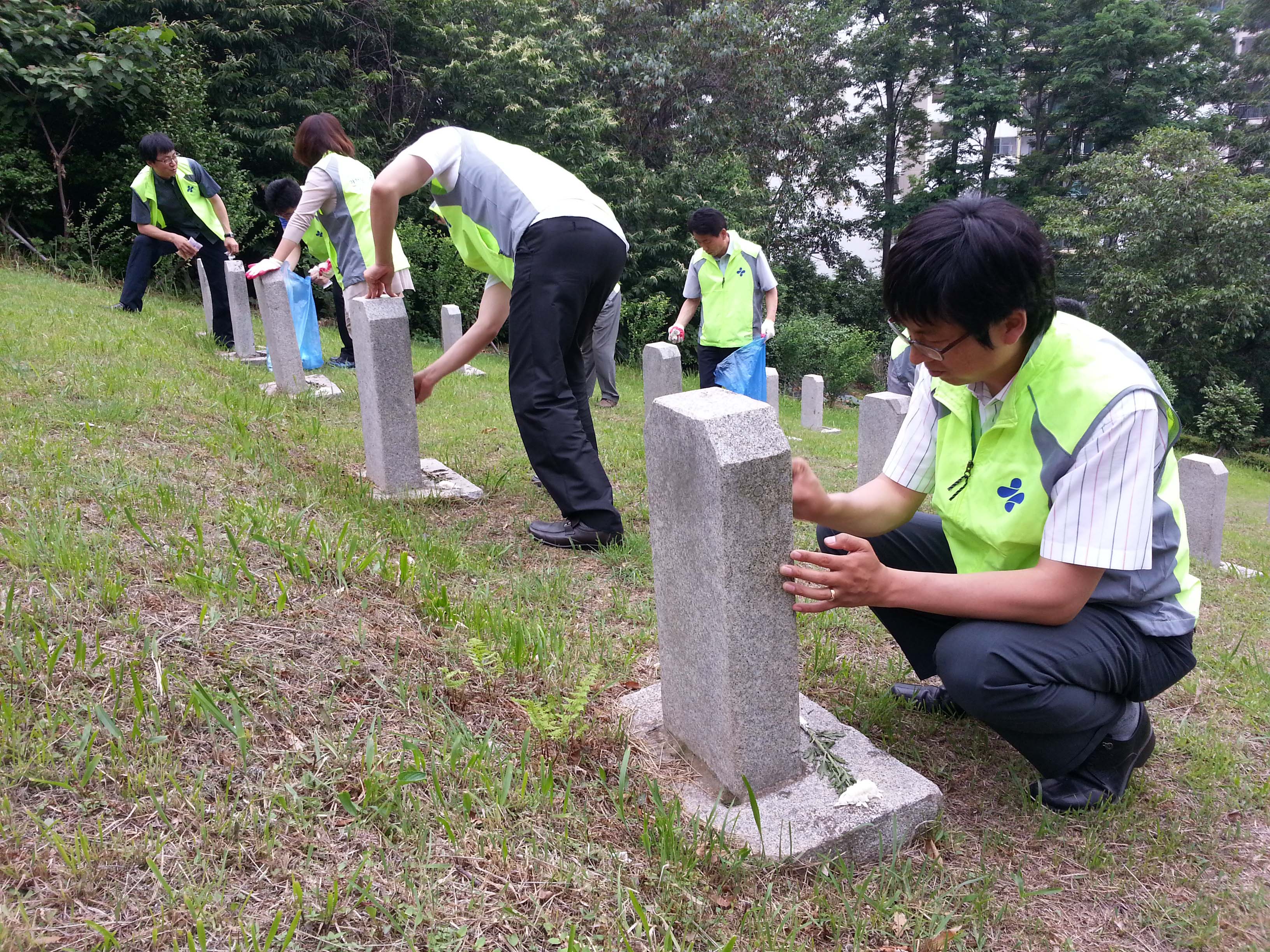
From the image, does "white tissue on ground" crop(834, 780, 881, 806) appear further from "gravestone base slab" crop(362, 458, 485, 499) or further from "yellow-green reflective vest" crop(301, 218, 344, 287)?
"yellow-green reflective vest" crop(301, 218, 344, 287)

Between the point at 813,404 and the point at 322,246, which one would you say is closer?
the point at 322,246

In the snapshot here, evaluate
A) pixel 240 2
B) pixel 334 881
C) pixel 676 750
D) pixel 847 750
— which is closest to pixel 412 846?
pixel 334 881

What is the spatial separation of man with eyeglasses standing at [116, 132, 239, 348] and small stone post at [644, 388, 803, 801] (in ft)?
24.4

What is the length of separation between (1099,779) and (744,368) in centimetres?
543

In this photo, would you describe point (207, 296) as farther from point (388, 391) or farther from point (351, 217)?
point (388, 391)

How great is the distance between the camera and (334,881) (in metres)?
1.63

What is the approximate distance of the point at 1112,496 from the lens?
1859 millimetres

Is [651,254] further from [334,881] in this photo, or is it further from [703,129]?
[334,881]

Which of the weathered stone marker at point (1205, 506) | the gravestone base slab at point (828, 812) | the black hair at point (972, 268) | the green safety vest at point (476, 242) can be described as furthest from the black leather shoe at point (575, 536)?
the weathered stone marker at point (1205, 506)

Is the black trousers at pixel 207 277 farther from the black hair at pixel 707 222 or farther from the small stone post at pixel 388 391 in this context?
the small stone post at pixel 388 391

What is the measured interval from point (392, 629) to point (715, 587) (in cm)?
113

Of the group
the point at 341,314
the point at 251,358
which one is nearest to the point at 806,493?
the point at 341,314

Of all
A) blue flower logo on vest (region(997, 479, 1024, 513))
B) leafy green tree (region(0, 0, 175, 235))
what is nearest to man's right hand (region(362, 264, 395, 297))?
blue flower logo on vest (region(997, 479, 1024, 513))

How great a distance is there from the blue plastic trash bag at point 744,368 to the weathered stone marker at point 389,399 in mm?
3453
